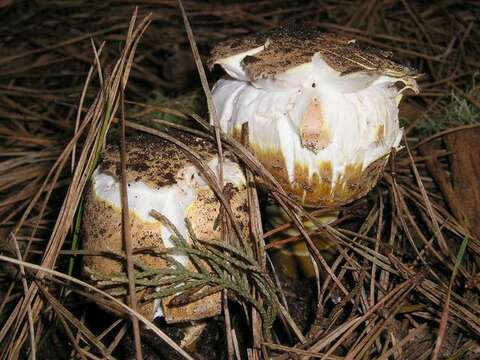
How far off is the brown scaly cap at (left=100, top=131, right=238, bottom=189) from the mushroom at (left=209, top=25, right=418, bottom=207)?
0.12 meters

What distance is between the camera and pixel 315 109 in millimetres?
1296

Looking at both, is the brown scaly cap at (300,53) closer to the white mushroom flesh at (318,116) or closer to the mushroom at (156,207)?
the white mushroom flesh at (318,116)

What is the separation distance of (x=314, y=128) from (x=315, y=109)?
49 millimetres

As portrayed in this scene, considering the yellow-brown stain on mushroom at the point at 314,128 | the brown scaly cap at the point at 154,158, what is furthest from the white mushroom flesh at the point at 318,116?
the brown scaly cap at the point at 154,158

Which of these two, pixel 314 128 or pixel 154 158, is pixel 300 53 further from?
pixel 154 158

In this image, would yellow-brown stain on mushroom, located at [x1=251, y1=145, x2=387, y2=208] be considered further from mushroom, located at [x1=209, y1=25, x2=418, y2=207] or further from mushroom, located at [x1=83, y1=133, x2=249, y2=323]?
mushroom, located at [x1=83, y1=133, x2=249, y2=323]

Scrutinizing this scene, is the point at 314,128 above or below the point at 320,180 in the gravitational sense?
above

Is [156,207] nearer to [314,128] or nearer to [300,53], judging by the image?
[314,128]

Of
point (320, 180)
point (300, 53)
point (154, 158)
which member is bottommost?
point (320, 180)

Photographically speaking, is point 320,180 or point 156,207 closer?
point 156,207

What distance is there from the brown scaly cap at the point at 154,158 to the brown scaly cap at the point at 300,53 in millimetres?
241

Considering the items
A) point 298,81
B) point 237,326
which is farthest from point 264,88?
point 237,326

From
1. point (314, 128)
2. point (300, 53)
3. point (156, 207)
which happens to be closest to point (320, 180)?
point (314, 128)

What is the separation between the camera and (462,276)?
1.61 meters
